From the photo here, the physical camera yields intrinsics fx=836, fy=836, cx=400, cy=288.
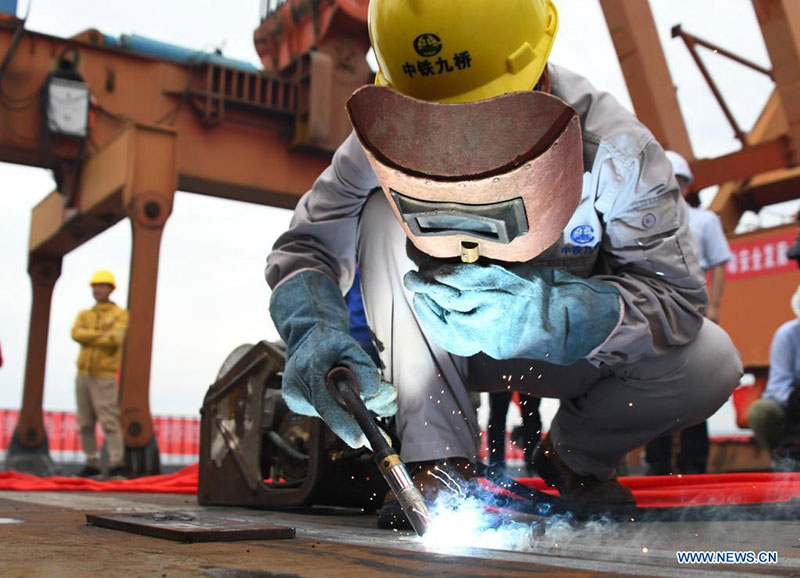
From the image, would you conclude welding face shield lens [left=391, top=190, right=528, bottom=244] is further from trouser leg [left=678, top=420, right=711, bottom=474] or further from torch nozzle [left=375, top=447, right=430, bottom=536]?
trouser leg [left=678, top=420, right=711, bottom=474]

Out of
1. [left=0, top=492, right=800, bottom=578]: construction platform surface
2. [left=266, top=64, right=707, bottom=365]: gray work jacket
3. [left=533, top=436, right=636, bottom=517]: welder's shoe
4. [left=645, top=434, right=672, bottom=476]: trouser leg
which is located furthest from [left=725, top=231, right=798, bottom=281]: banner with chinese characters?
[left=0, top=492, right=800, bottom=578]: construction platform surface

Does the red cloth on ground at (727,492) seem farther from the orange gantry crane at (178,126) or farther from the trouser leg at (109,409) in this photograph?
the trouser leg at (109,409)

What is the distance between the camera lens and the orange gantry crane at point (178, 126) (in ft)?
17.8

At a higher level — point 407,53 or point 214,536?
point 407,53

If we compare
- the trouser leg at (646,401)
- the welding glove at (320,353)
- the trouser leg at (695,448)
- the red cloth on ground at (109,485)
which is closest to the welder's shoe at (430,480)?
the welding glove at (320,353)

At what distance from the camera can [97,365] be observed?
5.78 meters

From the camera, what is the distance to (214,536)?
1.19 metres

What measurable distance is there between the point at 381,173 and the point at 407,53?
305mm

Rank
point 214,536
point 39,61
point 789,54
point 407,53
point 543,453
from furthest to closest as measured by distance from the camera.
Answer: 1. point 39,61
2. point 789,54
3. point 543,453
4. point 407,53
5. point 214,536

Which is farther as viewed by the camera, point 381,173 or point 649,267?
point 649,267

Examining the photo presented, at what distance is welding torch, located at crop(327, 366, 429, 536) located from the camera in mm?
1292

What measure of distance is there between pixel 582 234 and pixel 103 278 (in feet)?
16.8

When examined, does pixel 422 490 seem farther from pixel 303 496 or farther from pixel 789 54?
pixel 789 54

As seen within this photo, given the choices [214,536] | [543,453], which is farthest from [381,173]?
[543,453]
